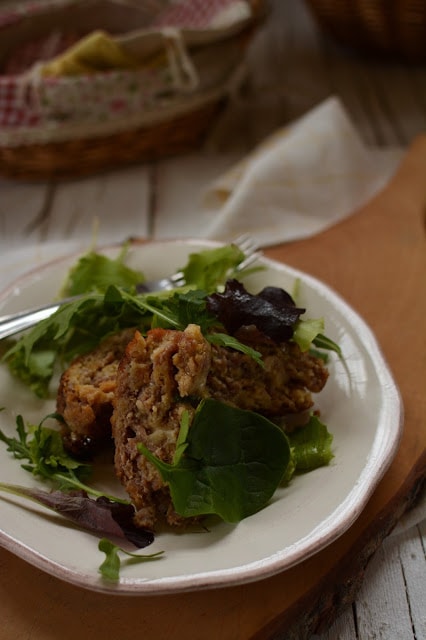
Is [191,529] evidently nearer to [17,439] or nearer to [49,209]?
[17,439]

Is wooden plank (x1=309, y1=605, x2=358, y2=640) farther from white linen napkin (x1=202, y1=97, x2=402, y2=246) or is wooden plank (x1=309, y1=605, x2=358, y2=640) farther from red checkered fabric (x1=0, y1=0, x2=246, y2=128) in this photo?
red checkered fabric (x1=0, y1=0, x2=246, y2=128)

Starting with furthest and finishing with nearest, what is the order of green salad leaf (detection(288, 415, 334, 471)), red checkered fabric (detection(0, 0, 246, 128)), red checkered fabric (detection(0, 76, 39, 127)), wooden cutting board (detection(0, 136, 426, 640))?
red checkered fabric (detection(0, 0, 246, 128))
red checkered fabric (detection(0, 76, 39, 127))
green salad leaf (detection(288, 415, 334, 471))
wooden cutting board (detection(0, 136, 426, 640))

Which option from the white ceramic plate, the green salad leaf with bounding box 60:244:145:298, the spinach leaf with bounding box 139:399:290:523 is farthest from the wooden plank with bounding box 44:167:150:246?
the spinach leaf with bounding box 139:399:290:523

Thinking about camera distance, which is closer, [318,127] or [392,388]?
[392,388]

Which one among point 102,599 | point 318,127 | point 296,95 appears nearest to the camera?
point 102,599

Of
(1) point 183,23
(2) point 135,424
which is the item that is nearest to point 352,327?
(2) point 135,424

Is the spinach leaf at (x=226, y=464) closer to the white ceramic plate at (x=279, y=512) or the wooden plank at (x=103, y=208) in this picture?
the white ceramic plate at (x=279, y=512)
